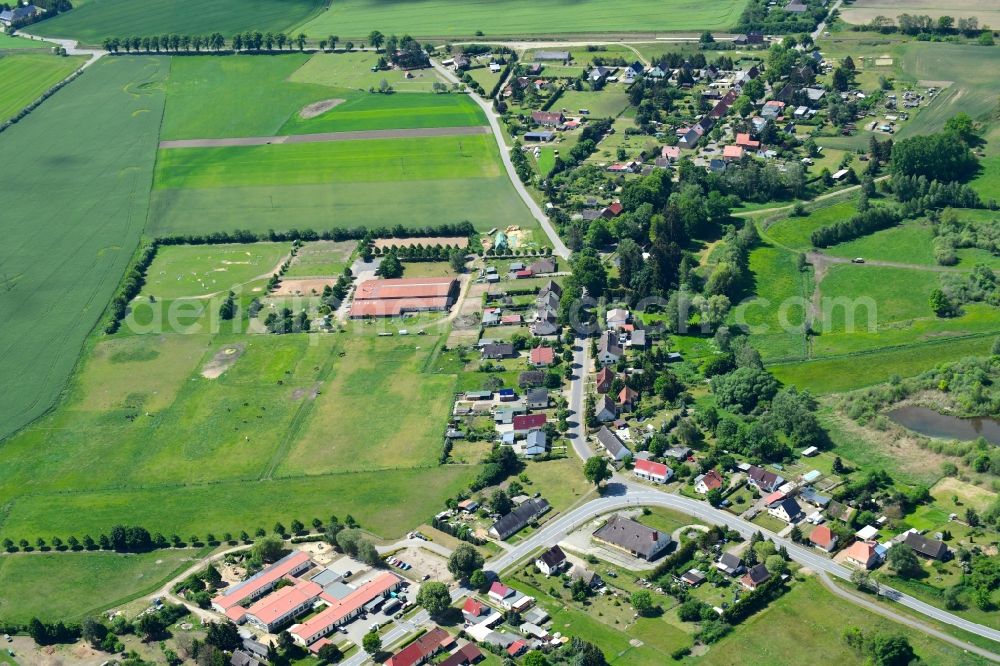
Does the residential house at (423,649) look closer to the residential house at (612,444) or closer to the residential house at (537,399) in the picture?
the residential house at (612,444)

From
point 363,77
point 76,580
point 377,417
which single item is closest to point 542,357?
point 377,417

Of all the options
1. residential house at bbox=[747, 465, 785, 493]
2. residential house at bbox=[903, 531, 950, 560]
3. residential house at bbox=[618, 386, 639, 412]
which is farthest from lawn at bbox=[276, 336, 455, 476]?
residential house at bbox=[903, 531, 950, 560]

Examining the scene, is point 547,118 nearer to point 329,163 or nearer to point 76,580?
point 329,163

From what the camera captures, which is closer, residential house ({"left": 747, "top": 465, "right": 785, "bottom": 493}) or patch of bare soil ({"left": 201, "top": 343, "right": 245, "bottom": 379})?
residential house ({"left": 747, "top": 465, "right": 785, "bottom": 493})

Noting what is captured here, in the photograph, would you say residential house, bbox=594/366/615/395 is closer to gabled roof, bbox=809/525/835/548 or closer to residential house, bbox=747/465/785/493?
residential house, bbox=747/465/785/493

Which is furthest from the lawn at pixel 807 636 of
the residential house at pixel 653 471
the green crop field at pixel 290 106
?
the green crop field at pixel 290 106
